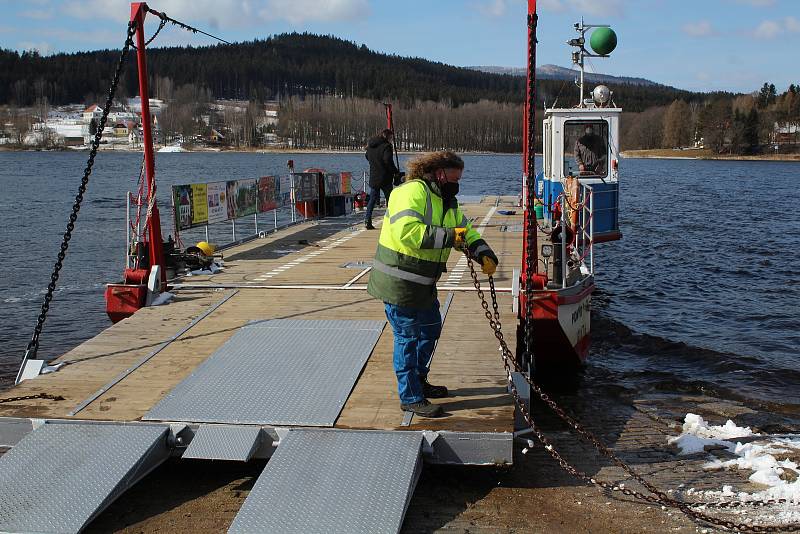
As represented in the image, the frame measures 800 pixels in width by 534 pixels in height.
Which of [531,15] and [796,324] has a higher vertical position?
[531,15]

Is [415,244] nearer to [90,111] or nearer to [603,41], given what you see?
[603,41]

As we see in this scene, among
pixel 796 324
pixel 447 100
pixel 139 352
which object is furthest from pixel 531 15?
pixel 447 100

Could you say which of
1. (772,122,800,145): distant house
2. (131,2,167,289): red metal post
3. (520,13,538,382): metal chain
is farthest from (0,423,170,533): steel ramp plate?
(772,122,800,145): distant house

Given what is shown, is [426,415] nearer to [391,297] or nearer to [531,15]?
[391,297]

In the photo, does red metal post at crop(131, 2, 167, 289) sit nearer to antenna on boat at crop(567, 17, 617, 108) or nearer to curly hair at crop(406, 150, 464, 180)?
curly hair at crop(406, 150, 464, 180)

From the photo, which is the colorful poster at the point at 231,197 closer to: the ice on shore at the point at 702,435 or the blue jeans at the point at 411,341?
the ice on shore at the point at 702,435

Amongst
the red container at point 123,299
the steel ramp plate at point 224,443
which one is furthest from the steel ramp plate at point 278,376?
the red container at point 123,299

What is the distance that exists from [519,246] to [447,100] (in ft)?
513

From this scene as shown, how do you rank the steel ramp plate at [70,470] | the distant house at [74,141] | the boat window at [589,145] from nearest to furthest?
the steel ramp plate at [70,470]
the boat window at [589,145]
the distant house at [74,141]

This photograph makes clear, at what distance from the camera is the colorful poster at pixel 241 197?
17031 millimetres

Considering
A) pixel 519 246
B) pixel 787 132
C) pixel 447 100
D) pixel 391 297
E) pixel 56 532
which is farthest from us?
pixel 447 100

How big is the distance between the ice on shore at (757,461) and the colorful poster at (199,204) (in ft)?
31.5

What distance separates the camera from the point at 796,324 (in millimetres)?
15617

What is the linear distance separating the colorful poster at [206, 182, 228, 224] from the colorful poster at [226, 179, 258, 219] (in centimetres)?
30
